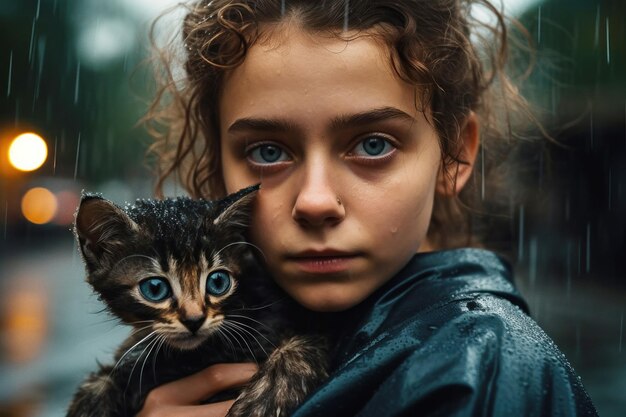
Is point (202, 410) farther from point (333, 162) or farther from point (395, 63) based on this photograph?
point (395, 63)

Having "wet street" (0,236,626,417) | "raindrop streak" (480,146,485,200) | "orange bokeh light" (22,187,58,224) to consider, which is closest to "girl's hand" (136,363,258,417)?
"raindrop streak" (480,146,485,200)

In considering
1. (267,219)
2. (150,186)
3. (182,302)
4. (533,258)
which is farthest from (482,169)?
(150,186)

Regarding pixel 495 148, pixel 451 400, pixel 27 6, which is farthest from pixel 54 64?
pixel 451 400

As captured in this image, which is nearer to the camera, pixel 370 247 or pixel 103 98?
pixel 370 247

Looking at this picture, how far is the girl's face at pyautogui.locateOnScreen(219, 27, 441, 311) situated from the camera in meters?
2.18

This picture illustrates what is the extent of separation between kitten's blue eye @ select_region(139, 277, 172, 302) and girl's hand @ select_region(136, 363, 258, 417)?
0.32 m

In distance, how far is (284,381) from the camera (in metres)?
2.21

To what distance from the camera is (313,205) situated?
210cm

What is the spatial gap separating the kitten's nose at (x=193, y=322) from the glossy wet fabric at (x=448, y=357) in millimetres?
494

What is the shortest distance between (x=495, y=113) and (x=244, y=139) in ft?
5.48

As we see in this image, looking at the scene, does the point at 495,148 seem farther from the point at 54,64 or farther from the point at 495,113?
the point at 54,64

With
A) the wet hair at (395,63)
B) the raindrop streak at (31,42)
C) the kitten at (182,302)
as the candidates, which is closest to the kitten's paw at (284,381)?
the kitten at (182,302)

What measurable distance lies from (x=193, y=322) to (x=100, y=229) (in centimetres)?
46

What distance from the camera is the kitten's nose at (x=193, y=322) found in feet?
7.45
